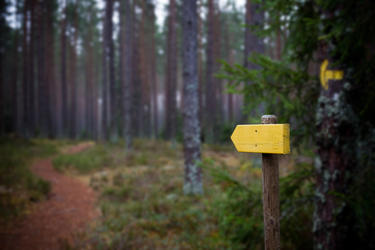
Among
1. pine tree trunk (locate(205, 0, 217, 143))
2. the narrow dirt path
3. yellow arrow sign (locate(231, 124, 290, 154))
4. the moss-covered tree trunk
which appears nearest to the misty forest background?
the moss-covered tree trunk

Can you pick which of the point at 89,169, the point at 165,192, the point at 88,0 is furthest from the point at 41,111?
the point at 165,192

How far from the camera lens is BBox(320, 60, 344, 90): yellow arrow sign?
9.25 feet

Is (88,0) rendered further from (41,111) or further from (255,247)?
(255,247)

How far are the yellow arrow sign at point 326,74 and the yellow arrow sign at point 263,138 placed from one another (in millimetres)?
1667

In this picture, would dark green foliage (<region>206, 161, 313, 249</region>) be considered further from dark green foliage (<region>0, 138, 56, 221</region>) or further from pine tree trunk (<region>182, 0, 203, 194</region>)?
dark green foliage (<region>0, 138, 56, 221</region>)

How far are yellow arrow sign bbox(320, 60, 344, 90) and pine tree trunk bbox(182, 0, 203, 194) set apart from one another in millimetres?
4198

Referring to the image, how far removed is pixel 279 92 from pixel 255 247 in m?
2.39

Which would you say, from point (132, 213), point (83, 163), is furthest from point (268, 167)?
point (83, 163)

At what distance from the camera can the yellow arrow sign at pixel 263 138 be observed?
5.35 feet

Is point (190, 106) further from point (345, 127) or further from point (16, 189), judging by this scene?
point (16, 189)

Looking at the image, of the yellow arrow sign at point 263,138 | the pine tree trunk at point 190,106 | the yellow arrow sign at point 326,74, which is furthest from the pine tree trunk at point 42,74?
the yellow arrow sign at point 263,138

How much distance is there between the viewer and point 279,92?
3363 mm

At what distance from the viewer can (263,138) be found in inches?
68.5

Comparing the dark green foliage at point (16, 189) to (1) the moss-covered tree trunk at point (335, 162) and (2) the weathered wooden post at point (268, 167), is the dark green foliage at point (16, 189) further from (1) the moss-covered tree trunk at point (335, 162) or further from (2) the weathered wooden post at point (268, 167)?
(1) the moss-covered tree trunk at point (335, 162)
